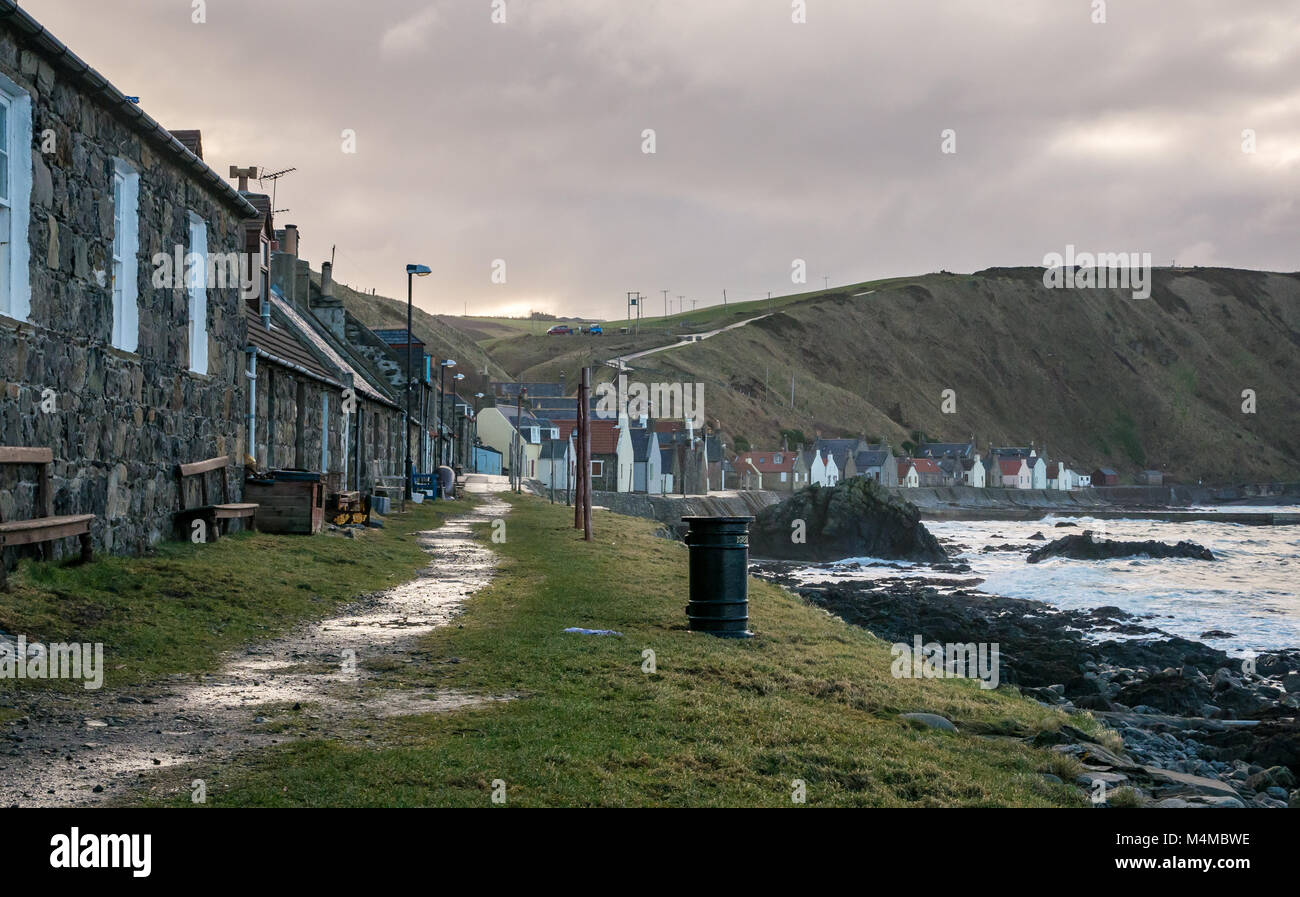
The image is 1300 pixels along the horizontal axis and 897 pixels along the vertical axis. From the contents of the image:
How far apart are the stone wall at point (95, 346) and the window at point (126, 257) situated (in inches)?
6.1

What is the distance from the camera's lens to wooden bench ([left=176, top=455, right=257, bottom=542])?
717 inches

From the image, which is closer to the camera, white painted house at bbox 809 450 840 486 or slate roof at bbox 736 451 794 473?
slate roof at bbox 736 451 794 473

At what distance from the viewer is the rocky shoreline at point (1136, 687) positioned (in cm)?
1121

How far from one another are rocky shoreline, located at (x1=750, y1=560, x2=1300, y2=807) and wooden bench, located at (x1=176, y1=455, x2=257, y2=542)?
13.4 m

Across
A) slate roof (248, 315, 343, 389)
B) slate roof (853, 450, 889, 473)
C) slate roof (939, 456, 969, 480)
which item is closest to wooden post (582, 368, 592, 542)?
slate roof (248, 315, 343, 389)

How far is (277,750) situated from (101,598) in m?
5.99

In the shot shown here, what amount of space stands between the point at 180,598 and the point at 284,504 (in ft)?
29.1

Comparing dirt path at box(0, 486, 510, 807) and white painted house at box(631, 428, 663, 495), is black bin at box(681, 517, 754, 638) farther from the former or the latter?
white painted house at box(631, 428, 663, 495)

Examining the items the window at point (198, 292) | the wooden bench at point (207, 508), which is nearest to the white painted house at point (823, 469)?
the wooden bench at point (207, 508)

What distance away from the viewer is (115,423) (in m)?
15.5

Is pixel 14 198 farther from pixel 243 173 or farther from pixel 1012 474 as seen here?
pixel 1012 474

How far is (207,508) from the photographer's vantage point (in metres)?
18.5

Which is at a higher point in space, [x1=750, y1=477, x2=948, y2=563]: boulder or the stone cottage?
the stone cottage
